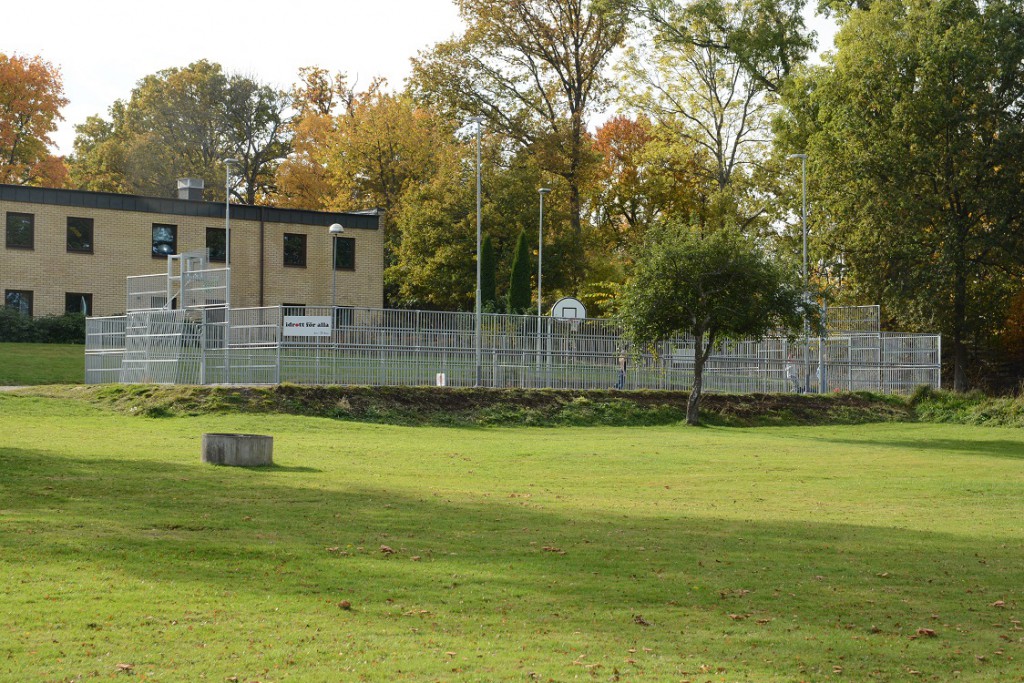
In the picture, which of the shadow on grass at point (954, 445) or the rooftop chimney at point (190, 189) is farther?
the rooftop chimney at point (190, 189)

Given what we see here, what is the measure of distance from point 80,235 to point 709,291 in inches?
1140

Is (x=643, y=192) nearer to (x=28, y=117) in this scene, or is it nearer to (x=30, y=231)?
(x=30, y=231)

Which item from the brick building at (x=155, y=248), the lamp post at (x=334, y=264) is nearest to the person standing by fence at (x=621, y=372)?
the lamp post at (x=334, y=264)

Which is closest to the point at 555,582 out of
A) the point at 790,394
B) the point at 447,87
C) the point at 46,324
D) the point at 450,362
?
the point at 450,362

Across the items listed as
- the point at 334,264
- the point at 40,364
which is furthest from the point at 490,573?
the point at 334,264

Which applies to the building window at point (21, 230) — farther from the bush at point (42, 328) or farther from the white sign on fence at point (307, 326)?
the white sign on fence at point (307, 326)

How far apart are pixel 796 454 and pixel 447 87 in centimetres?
3724

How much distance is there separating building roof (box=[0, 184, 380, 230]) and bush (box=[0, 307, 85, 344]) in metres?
5.17

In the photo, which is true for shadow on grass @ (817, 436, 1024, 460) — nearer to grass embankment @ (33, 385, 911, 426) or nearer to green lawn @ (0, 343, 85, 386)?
grass embankment @ (33, 385, 911, 426)

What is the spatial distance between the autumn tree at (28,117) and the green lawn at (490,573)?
50083mm

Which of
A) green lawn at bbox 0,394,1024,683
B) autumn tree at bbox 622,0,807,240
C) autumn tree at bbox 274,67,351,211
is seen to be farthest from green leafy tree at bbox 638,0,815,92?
green lawn at bbox 0,394,1024,683

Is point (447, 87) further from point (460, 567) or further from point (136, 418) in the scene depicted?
point (460, 567)

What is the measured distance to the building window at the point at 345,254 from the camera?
5681cm

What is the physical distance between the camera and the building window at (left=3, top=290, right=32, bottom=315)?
50281 millimetres
